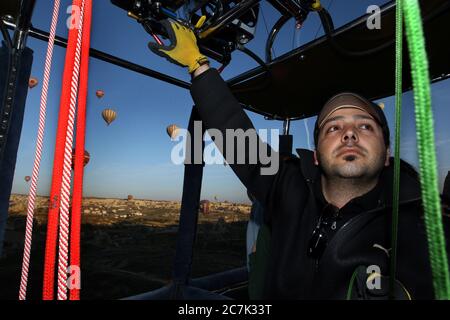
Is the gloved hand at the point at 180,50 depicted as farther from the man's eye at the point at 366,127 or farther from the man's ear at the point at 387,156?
the man's ear at the point at 387,156

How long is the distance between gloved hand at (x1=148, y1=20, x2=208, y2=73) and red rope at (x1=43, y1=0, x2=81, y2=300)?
28.6 inches

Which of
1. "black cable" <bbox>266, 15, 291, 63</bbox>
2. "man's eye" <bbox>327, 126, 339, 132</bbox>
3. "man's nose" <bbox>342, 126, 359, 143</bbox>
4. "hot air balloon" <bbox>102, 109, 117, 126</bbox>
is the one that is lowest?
"man's nose" <bbox>342, 126, 359, 143</bbox>

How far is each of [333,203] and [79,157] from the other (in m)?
1.25

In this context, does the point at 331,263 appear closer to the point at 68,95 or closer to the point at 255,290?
the point at 255,290

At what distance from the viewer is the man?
110cm

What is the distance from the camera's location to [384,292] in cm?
93

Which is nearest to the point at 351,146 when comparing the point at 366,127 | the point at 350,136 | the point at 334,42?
the point at 350,136

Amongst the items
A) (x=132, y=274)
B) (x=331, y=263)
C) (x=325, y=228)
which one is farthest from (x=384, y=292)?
(x=132, y=274)

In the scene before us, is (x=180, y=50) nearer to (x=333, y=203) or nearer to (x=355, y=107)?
(x=355, y=107)

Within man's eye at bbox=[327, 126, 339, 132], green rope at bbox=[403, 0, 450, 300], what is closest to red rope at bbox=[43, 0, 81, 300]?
green rope at bbox=[403, 0, 450, 300]

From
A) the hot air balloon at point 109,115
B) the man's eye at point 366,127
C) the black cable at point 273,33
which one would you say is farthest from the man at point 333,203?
the hot air balloon at point 109,115

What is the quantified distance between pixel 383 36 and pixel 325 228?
139 cm

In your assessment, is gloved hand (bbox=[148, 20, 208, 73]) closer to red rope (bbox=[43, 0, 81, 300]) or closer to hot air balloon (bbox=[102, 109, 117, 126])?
red rope (bbox=[43, 0, 81, 300])

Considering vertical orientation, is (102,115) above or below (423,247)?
above
